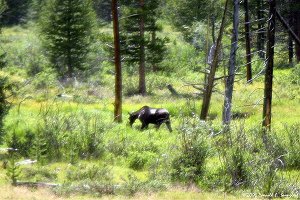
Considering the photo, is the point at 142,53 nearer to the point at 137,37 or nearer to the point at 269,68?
the point at 137,37

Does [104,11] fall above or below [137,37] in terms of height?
above

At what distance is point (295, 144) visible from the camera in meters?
15.8

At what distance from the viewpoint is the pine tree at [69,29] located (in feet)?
125

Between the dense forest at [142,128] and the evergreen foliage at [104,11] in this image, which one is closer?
the dense forest at [142,128]

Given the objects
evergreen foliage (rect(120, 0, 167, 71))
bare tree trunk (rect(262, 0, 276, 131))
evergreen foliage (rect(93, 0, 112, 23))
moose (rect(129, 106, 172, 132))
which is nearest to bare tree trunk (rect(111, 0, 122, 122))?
moose (rect(129, 106, 172, 132))

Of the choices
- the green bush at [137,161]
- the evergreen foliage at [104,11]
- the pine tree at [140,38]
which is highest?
the evergreen foliage at [104,11]

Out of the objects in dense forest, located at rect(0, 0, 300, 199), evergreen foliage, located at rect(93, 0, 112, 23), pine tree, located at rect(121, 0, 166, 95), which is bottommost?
dense forest, located at rect(0, 0, 300, 199)

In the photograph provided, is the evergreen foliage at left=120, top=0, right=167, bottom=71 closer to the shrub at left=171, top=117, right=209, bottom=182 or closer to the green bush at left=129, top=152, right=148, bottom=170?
the green bush at left=129, top=152, right=148, bottom=170

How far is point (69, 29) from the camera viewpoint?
125 feet

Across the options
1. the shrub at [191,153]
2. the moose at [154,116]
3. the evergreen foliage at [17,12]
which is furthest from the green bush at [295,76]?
the evergreen foliage at [17,12]

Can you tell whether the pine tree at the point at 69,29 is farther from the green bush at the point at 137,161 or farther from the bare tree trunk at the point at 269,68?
the green bush at the point at 137,161

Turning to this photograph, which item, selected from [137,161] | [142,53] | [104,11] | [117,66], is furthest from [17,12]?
[137,161]

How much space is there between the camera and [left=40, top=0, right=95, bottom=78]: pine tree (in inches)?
1497

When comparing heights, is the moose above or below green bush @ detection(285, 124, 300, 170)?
above
